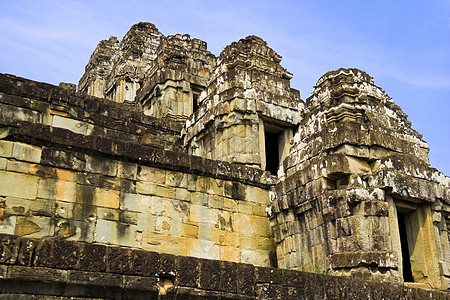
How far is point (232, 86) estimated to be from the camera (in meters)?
15.3

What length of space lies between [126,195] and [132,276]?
169 inches

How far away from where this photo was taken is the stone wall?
9359mm

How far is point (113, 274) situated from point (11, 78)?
10.1 metres

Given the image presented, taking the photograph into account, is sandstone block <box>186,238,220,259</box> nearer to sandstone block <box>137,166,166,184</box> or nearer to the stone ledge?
sandstone block <box>137,166,166,184</box>

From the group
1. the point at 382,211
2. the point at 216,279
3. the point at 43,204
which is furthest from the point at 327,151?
the point at 43,204

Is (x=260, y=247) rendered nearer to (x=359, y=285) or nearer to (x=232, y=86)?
(x=359, y=285)

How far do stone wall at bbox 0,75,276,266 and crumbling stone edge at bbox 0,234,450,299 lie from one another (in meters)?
3.65

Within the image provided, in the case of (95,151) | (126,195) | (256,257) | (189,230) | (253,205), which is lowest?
(256,257)

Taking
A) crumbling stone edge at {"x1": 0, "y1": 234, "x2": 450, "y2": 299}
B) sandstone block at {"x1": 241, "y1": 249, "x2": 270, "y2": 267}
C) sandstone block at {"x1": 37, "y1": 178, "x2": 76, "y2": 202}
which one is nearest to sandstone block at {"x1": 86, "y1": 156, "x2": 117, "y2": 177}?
sandstone block at {"x1": 37, "y1": 178, "x2": 76, "y2": 202}

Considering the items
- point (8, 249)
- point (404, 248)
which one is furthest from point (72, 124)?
point (404, 248)

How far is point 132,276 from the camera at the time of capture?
6.15m

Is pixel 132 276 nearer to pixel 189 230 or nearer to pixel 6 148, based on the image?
Result: pixel 6 148

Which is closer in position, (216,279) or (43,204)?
(216,279)

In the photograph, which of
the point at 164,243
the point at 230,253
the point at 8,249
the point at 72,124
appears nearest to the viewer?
the point at 8,249
